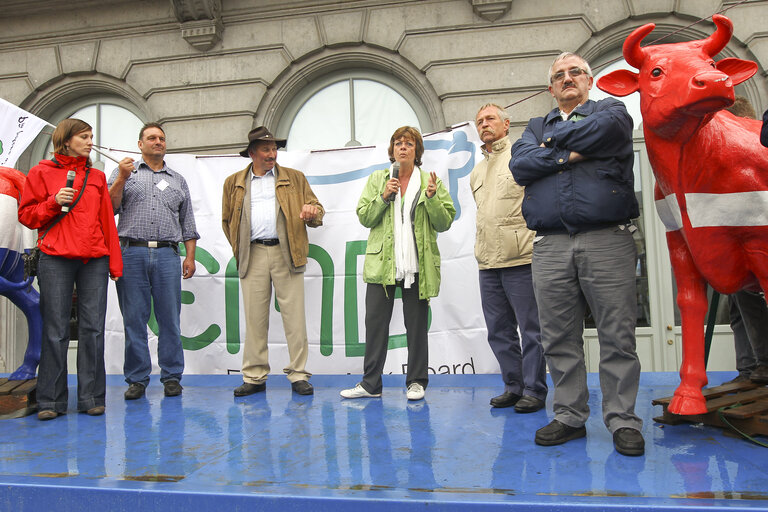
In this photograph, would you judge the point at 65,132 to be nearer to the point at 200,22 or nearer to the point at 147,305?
the point at 147,305

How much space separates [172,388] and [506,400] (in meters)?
2.52

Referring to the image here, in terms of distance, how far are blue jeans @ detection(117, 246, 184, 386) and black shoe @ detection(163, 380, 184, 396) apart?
35 mm

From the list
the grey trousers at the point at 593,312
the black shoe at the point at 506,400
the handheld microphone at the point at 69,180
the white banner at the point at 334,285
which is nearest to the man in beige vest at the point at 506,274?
the black shoe at the point at 506,400

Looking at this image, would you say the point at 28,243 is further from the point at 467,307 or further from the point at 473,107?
the point at 473,107

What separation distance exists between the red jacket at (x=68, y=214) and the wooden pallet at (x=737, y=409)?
137 inches

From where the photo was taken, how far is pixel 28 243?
14.2 ft

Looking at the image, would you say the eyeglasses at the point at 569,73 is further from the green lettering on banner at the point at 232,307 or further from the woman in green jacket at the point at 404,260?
the green lettering on banner at the point at 232,307

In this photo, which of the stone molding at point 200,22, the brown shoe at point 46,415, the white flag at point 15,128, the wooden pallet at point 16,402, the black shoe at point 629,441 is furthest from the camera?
the stone molding at point 200,22

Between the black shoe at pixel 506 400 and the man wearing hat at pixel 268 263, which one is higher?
the man wearing hat at pixel 268 263

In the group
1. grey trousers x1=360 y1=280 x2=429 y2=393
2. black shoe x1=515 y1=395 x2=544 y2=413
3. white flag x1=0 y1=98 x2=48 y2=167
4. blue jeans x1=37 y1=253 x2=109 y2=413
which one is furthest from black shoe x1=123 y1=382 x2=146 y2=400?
black shoe x1=515 y1=395 x2=544 y2=413

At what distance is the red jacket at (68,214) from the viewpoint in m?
3.68

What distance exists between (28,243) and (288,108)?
152 inches

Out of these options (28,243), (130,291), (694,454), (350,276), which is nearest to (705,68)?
(694,454)

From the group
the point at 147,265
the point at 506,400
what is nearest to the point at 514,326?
the point at 506,400
